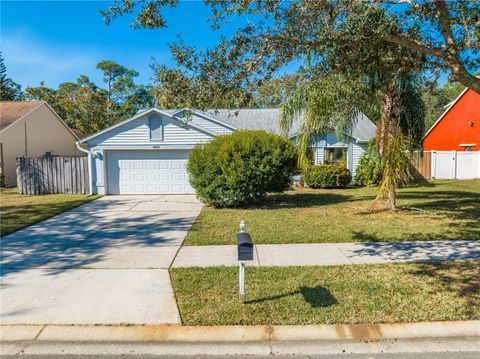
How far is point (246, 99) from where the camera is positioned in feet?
21.1

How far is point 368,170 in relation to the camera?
61.3 ft

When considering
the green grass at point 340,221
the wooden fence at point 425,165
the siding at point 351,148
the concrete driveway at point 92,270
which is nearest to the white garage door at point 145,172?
the green grass at point 340,221

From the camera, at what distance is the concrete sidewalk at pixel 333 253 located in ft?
19.5

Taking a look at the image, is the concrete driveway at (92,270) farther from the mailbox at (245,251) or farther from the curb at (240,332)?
the mailbox at (245,251)

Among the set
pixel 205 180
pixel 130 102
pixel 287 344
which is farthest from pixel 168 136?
pixel 130 102

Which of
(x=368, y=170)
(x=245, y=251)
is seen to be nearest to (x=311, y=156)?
(x=368, y=170)

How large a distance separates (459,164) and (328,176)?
1118 cm

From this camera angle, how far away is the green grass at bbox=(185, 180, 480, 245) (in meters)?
7.54

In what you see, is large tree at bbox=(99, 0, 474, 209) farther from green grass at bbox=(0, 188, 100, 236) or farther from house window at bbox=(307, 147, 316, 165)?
house window at bbox=(307, 147, 316, 165)

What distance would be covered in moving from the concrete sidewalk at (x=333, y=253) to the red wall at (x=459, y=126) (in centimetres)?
2144

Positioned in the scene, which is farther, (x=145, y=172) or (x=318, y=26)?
(x=145, y=172)

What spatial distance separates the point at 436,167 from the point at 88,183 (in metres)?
21.1

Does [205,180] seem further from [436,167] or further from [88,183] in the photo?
[436,167]

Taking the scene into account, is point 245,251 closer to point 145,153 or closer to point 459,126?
point 145,153
